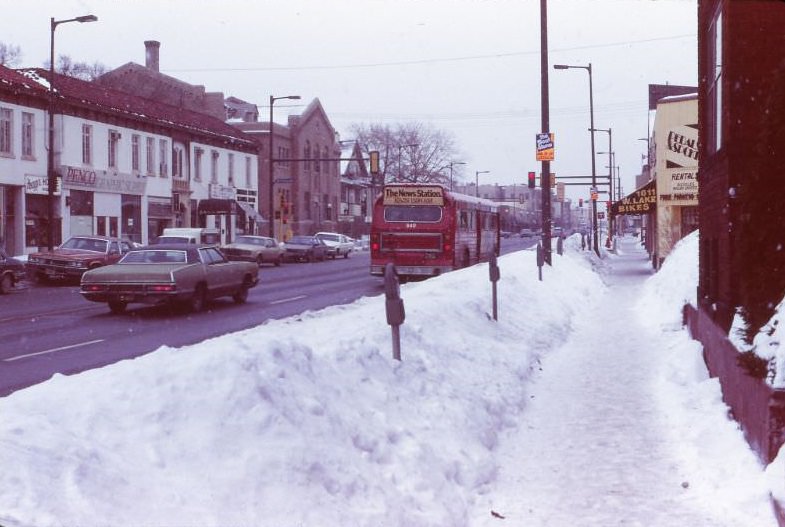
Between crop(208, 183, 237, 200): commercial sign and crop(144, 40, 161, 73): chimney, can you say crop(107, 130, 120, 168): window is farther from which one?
crop(144, 40, 161, 73): chimney

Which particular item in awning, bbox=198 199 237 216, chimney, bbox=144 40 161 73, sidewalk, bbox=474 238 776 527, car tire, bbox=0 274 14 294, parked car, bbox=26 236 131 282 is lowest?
sidewalk, bbox=474 238 776 527

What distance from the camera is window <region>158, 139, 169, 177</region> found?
1885 inches

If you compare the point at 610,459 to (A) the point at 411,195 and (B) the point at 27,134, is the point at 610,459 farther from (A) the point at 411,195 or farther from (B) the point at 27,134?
(B) the point at 27,134

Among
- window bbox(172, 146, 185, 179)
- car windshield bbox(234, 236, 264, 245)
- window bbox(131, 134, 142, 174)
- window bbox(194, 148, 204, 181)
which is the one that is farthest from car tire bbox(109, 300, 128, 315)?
window bbox(194, 148, 204, 181)

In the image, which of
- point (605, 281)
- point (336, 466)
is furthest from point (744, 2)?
point (605, 281)

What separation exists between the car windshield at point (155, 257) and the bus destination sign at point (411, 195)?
991cm

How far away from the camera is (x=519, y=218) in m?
159

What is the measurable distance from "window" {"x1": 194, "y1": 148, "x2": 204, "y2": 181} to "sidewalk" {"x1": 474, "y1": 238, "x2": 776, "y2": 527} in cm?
4345

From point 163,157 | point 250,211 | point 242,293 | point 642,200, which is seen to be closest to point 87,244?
point 242,293

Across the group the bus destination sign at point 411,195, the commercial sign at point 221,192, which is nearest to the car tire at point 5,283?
the bus destination sign at point 411,195

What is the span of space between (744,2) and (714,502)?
5337mm

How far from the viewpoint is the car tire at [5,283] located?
24859mm

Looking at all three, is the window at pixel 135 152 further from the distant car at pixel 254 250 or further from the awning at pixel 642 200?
the awning at pixel 642 200

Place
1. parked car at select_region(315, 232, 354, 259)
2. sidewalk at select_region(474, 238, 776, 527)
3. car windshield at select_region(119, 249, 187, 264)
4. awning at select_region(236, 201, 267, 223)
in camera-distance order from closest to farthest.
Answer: sidewalk at select_region(474, 238, 776, 527), car windshield at select_region(119, 249, 187, 264), parked car at select_region(315, 232, 354, 259), awning at select_region(236, 201, 267, 223)
